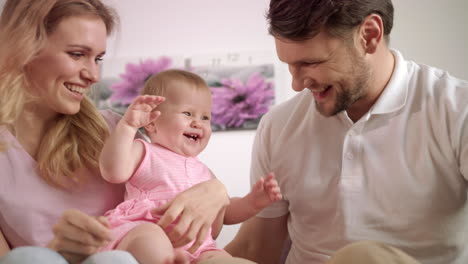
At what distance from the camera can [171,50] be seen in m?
3.30

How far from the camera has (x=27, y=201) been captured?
127 cm

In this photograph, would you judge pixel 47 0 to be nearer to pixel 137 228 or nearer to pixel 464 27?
pixel 137 228

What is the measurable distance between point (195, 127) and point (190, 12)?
2152 millimetres

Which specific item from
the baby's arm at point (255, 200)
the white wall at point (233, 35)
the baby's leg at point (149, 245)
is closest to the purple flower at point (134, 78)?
the white wall at point (233, 35)

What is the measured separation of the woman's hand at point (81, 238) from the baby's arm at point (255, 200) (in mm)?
444

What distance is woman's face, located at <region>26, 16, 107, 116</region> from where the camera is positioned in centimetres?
126

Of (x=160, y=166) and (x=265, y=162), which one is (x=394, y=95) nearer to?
(x=265, y=162)

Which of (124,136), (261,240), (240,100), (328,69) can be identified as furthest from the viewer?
(240,100)

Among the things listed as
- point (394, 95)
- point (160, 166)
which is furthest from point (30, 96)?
point (394, 95)

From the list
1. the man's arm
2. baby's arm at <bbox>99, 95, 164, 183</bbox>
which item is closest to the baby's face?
baby's arm at <bbox>99, 95, 164, 183</bbox>

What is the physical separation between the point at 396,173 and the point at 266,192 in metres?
0.38

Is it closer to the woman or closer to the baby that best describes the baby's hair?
the baby

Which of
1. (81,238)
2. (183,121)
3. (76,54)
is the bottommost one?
(81,238)

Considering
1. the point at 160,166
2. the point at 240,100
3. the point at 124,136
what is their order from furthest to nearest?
the point at 240,100, the point at 160,166, the point at 124,136
